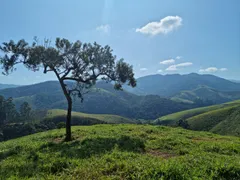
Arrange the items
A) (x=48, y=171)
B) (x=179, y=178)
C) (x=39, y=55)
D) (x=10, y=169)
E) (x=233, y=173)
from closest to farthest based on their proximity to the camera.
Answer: (x=179, y=178)
(x=233, y=173)
(x=48, y=171)
(x=10, y=169)
(x=39, y=55)

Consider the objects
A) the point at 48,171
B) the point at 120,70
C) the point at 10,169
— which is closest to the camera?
the point at 48,171

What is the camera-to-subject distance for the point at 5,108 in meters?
126

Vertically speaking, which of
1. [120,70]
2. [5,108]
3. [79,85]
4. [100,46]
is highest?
[100,46]

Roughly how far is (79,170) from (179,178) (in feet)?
16.0

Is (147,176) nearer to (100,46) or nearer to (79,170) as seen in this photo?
(79,170)

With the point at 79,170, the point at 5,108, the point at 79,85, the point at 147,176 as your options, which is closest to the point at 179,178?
the point at 147,176

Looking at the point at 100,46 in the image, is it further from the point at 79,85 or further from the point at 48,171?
the point at 48,171

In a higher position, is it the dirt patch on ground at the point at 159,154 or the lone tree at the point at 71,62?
the lone tree at the point at 71,62

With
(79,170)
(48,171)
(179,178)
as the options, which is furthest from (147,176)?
(48,171)

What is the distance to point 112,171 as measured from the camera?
365 inches

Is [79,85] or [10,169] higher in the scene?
[79,85]

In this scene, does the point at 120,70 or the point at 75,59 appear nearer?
the point at 75,59

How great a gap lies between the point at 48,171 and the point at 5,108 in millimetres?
138701

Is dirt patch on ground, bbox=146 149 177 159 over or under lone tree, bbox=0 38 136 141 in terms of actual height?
under
